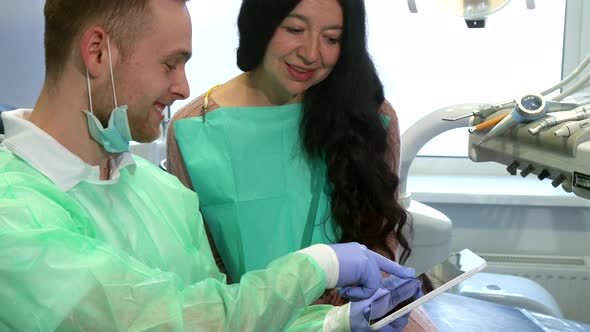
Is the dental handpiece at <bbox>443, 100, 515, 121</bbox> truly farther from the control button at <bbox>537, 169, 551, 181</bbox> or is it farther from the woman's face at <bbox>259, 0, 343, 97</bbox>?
the woman's face at <bbox>259, 0, 343, 97</bbox>

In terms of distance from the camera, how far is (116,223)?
1.14 meters

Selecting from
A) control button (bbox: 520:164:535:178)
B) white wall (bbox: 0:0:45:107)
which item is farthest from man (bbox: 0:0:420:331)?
white wall (bbox: 0:0:45:107)

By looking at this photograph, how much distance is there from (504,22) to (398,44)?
415 mm

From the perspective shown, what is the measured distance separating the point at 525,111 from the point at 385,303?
0.43m

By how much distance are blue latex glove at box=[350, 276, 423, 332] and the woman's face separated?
1.84ft

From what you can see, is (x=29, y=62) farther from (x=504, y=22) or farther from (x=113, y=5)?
(x=504, y=22)

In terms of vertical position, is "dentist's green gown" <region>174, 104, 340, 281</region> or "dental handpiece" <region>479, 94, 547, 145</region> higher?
"dental handpiece" <region>479, 94, 547, 145</region>

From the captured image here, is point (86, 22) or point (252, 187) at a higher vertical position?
point (86, 22)

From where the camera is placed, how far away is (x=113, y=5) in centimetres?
108

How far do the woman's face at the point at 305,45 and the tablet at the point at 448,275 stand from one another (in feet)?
1.77

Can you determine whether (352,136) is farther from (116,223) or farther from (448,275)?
(116,223)

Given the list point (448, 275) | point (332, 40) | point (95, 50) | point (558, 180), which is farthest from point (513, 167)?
point (95, 50)

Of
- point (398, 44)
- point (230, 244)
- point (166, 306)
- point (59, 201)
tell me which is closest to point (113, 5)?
point (59, 201)

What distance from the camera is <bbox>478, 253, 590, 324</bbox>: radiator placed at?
8.54 ft
